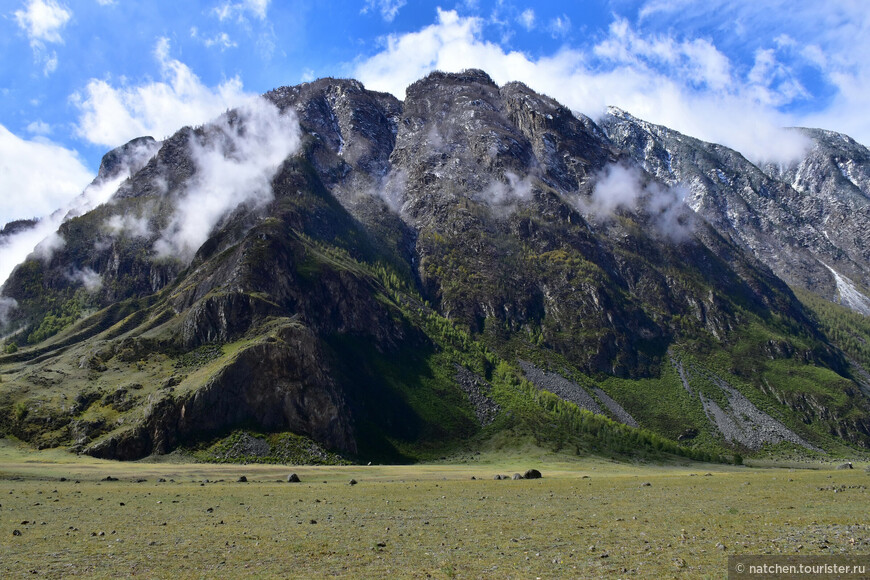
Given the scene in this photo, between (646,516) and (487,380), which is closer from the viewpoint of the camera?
(646,516)

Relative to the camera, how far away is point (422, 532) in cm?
2781

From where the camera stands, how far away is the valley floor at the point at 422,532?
20.3 m

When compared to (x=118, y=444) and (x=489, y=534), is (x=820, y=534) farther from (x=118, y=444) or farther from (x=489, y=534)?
(x=118, y=444)

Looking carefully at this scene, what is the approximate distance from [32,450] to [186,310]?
7214cm

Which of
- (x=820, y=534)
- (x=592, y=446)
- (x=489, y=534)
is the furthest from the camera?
(x=592, y=446)

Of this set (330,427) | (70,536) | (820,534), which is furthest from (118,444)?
(820,534)

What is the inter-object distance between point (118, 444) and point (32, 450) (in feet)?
55.2

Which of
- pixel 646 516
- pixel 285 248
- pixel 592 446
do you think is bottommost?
pixel 592 446

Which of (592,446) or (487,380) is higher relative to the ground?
(487,380)

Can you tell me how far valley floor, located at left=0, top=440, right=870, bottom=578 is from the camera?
66.6 ft

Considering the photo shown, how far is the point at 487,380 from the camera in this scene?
196m

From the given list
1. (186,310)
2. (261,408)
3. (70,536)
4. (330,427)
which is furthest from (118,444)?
(70,536)

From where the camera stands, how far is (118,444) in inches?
4205

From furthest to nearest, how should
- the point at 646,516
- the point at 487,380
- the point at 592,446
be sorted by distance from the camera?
the point at 487,380
the point at 592,446
the point at 646,516
